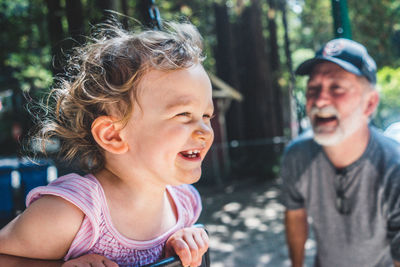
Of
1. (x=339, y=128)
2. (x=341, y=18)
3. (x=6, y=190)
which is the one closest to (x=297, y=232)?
(x=339, y=128)

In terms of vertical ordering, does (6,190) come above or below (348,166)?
below

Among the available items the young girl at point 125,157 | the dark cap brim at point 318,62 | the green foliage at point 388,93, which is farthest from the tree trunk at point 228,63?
the young girl at point 125,157

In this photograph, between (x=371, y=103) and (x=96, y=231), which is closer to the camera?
(x=96, y=231)

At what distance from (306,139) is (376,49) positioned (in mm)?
3387

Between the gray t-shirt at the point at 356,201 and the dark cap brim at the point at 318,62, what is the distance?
410mm

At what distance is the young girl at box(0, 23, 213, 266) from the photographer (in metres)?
0.97

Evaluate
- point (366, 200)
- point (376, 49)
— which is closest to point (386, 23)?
point (376, 49)

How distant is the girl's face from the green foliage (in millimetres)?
2473

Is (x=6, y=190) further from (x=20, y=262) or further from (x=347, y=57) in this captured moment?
(x=347, y=57)

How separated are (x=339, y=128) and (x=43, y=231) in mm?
1691

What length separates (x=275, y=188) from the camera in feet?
30.8

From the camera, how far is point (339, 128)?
2053mm

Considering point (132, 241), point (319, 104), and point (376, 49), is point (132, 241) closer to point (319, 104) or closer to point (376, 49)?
point (319, 104)

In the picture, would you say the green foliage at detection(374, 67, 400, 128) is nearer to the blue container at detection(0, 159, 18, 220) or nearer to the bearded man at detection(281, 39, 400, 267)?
the bearded man at detection(281, 39, 400, 267)
